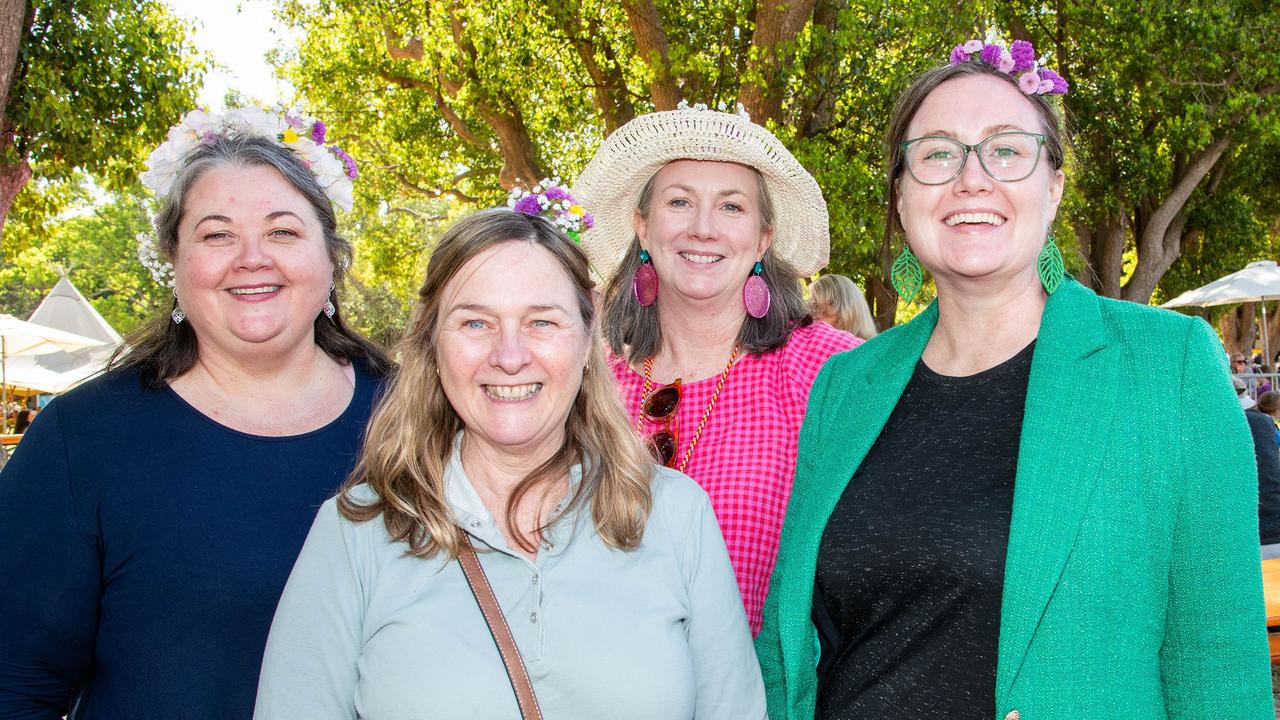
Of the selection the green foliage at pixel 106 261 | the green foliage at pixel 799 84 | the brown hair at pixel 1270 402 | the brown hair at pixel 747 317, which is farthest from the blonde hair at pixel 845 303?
the green foliage at pixel 106 261

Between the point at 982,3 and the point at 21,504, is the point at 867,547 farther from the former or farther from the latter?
the point at 982,3

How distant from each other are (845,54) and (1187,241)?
12.2 meters

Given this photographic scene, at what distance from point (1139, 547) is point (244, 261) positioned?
83.3 inches

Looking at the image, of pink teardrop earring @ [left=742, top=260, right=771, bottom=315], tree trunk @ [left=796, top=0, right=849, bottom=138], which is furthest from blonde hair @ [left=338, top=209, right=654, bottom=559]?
tree trunk @ [left=796, top=0, right=849, bottom=138]

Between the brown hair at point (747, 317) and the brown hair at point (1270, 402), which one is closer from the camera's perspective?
the brown hair at point (747, 317)

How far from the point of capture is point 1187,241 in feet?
61.5

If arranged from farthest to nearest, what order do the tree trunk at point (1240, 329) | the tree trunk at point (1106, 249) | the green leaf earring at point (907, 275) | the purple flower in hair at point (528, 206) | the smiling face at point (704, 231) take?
the tree trunk at point (1240, 329)
the tree trunk at point (1106, 249)
the smiling face at point (704, 231)
the green leaf earring at point (907, 275)
the purple flower in hair at point (528, 206)

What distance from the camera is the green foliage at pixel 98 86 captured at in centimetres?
712

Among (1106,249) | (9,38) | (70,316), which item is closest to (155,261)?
(9,38)

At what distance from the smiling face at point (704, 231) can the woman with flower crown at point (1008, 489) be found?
0.67 m

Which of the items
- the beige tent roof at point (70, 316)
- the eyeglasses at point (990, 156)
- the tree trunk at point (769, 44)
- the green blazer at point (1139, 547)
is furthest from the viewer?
the beige tent roof at point (70, 316)

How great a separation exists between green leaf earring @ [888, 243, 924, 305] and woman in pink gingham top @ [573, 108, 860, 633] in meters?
0.42

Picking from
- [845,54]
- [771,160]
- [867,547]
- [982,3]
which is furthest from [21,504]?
[982,3]

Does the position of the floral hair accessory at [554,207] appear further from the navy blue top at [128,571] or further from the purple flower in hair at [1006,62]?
the purple flower in hair at [1006,62]
